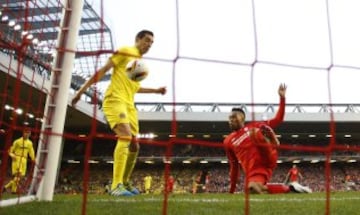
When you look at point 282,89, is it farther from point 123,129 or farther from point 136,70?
point 123,129

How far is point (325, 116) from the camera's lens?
101ft

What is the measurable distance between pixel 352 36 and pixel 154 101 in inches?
1235

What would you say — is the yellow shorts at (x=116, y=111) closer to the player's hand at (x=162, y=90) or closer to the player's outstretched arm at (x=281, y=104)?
the player's hand at (x=162, y=90)

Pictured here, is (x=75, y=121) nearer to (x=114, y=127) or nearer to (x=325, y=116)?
(x=325, y=116)

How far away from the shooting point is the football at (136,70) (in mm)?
5078

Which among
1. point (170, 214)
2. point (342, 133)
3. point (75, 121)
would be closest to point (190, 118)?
point (75, 121)

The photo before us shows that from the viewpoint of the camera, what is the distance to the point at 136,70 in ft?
16.6

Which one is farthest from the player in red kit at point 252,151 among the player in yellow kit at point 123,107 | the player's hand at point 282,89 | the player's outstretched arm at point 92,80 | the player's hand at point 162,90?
the player's outstretched arm at point 92,80

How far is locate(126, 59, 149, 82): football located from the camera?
508cm

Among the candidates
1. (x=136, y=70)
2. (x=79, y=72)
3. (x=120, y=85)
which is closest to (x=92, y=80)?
(x=120, y=85)

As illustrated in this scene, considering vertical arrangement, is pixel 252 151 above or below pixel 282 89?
below

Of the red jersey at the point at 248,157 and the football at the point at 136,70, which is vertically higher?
the football at the point at 136,70

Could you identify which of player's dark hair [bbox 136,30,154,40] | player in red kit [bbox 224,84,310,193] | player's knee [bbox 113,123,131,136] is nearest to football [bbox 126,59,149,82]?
player's dark hair [bbox 136,30,154,40]

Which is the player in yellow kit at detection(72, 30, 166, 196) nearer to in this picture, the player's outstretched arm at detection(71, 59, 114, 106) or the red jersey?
the player's outstretched arm at detection(71, 59, 114, 106)
